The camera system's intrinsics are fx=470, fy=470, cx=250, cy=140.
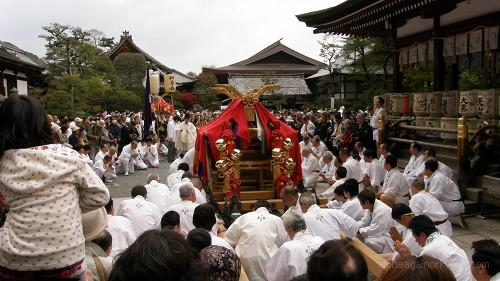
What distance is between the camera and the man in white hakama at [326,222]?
18.0 ft

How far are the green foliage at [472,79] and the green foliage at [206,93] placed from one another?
2020 centimetres

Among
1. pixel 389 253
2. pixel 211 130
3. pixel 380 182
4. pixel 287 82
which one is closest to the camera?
pixel 389 253

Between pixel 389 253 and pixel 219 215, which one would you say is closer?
pixel 389 253

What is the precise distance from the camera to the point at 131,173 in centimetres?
1420

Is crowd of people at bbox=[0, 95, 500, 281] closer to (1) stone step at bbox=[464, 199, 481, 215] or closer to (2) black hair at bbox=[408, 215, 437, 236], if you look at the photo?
(2) black hair at bbox=[408, 215, 437, 236]

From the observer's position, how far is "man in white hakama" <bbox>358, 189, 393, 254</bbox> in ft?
19.8

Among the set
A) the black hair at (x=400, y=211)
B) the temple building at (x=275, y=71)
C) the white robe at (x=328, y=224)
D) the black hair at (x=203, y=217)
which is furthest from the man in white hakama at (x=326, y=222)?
the temple building at (x=275, y=71)

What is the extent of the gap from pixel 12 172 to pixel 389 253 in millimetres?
4741

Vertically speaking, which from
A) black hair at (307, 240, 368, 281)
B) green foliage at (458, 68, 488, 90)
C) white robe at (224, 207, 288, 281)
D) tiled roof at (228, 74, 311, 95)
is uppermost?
tiled roof at (228, 74, 311, 95)

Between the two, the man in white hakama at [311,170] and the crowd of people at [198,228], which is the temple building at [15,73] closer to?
the man in white hakama at [311,170]

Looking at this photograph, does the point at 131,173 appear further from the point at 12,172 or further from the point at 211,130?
the point at 12,172

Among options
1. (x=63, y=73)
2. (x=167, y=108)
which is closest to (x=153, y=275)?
(x=167, y=108)

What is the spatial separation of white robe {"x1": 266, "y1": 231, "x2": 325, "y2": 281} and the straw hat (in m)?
2.20

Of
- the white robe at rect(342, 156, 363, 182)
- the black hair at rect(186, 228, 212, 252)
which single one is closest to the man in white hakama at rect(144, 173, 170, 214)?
the black hair at rect(186, 228, 212, 252)
